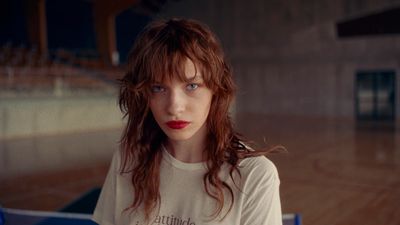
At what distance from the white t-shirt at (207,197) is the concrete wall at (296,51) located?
12463mm

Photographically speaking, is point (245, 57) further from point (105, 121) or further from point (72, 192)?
point (72, 192)

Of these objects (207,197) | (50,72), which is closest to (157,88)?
(207,197)

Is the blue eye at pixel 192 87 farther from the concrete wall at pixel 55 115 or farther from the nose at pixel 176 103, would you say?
the concrete wall at pixel 55 115

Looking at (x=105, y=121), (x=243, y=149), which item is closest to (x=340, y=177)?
(x=243, y=149)

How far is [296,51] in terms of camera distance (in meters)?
14.2

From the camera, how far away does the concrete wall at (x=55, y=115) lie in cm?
873

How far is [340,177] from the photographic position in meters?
5.03

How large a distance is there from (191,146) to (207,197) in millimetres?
128

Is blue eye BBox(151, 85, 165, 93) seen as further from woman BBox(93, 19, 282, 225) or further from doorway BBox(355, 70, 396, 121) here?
doorway BBox(355, 70, 396, 121)

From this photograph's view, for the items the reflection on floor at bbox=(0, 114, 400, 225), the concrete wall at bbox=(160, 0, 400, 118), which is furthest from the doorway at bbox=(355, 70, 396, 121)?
the reflection on floor at bbox=(0, 114, 400, 225)

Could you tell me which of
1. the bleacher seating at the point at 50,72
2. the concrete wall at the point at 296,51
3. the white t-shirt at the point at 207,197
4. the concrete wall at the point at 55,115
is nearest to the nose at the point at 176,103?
the white t-shirt at the point at 207,197

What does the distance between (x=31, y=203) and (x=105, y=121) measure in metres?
6.94

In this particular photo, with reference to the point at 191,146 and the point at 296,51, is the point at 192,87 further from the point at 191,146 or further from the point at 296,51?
the point at 296,51

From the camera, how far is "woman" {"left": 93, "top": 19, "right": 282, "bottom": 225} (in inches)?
34.8
